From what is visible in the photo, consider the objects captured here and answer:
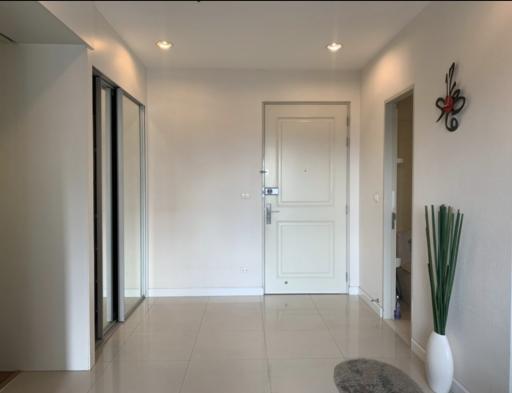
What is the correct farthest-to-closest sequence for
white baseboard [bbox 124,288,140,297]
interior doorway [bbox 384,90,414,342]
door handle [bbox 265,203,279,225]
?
door handle [bbox 265,203,279,225], white baseboard [bbox 124,288,140,297], interior doorway [bbox 384,90,414,342]

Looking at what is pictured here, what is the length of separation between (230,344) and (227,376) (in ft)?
1.64

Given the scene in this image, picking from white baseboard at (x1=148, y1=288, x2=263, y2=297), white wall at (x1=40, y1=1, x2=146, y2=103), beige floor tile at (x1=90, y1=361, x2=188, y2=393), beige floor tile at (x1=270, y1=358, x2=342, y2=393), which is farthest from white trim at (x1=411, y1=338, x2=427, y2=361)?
white wall at (x1=40, y1=1, x2=146, y2=103)

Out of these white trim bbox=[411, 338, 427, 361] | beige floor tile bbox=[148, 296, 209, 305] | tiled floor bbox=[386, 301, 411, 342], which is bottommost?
beige floor tile bbox=[148, 296, 209, 305]

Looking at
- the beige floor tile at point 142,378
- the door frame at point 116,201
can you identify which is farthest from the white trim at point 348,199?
the beige floor tile at point 142,378

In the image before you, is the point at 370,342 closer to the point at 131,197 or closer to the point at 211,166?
the point at 211,166

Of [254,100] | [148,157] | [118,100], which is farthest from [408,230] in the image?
[118,100]

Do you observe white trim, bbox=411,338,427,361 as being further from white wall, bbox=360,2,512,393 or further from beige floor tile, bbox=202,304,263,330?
beige floor tile, bbox=202,304,263,330

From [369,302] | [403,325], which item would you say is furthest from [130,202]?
[403,325]

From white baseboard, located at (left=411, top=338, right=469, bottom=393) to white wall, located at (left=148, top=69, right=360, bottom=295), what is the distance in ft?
5.47

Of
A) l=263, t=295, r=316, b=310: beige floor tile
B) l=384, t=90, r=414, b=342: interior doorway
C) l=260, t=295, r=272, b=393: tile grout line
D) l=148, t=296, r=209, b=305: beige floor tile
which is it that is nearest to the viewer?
l=260, t=295, r=272, b=393: tile grout line

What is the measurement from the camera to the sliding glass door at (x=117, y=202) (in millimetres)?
2914

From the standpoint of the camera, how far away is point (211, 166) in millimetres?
4207

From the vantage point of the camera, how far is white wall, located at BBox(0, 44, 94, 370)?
2447 mm

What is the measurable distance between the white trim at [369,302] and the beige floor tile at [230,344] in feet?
3.84
